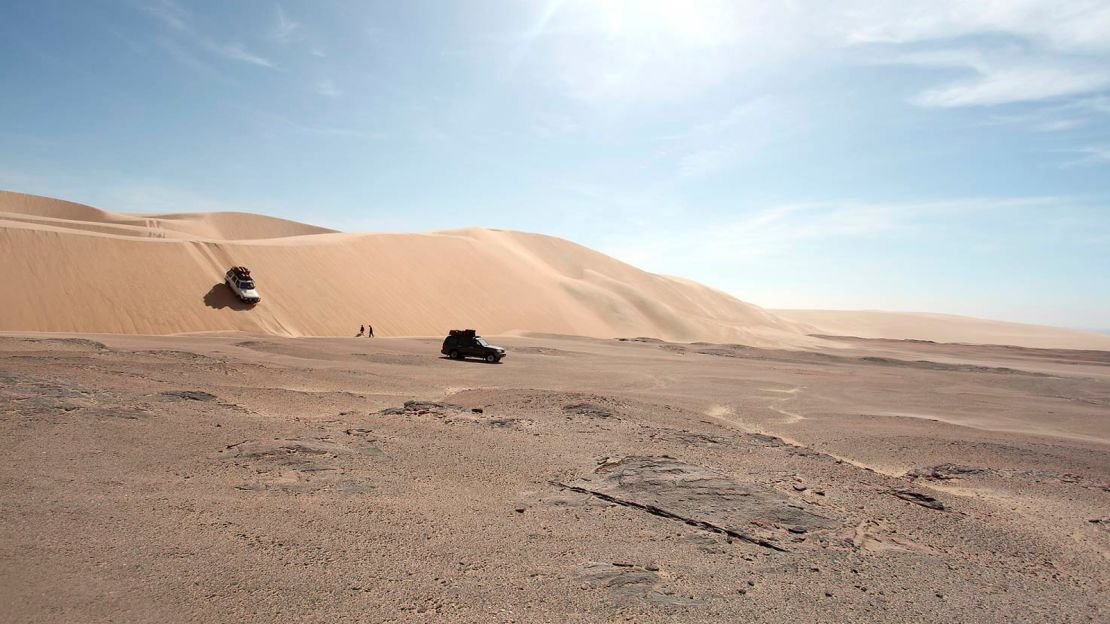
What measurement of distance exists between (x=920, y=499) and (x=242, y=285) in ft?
106

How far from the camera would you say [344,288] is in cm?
4028

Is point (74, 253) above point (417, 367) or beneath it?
above

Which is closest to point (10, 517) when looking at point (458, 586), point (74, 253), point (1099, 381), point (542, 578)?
point (458, 586)

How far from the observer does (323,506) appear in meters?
7.24

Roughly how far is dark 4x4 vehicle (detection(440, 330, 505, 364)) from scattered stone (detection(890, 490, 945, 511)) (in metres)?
16.6

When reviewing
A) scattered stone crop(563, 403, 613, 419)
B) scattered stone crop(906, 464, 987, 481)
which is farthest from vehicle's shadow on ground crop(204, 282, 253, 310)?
scattered stone crop(906, 464, 987, 481)

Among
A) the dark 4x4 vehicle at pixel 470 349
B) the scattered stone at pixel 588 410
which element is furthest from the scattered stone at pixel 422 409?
the dark 4x4 vehicle at pixel 470 349

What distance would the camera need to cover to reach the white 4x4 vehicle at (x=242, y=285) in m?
33.3

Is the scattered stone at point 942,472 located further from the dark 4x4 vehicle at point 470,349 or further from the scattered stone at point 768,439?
the dark 4x4 vehicle at point 470,349

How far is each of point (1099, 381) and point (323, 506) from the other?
3522cm

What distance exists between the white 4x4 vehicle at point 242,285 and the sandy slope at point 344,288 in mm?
551

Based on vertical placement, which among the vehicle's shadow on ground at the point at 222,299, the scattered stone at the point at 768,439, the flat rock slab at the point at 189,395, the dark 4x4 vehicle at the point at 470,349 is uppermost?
the vehicle's shadow on ground at the point at 222,299

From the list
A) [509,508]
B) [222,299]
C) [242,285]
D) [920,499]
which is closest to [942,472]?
Result: [920,499]

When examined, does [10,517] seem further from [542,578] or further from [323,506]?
[542,578]
